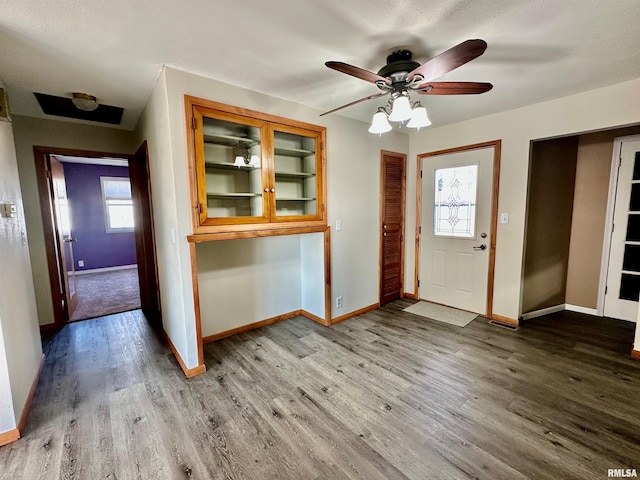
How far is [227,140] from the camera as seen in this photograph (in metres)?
2.52

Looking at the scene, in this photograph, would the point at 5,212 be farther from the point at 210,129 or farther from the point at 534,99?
the point at 534,99

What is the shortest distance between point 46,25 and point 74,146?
2217 mm

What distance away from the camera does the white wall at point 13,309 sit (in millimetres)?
1720

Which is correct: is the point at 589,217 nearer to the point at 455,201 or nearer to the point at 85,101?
the point at 455,201

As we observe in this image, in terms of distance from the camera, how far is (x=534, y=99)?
2.82m

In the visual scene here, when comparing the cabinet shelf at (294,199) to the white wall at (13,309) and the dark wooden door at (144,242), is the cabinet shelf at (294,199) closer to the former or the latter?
the dark wooden door at (144,242)

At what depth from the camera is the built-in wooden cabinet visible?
7.55 feet

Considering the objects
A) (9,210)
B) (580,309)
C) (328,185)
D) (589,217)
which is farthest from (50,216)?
(580,309)

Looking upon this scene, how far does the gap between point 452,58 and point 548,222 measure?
119 inches

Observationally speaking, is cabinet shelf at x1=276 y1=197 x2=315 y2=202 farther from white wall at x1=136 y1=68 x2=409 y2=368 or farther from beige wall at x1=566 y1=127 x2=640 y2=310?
beige wall at x1=566 y1=127 x2=640 y2=310

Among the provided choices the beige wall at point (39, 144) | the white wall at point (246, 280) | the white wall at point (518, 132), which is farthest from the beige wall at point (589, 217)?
the beige wall at point (39, 144)

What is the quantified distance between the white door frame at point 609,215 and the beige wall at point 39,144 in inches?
241

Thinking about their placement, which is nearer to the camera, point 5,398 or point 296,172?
point 5,398

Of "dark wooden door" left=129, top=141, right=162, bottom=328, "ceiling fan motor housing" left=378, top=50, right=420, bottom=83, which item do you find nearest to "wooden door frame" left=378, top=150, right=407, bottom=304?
"ceiling fan motor housing" left=378, top=50, right=420, bottom=83
